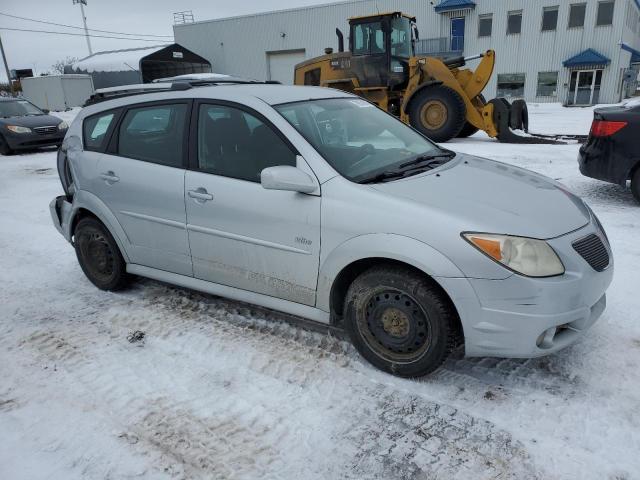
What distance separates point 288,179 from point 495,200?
3.95ft

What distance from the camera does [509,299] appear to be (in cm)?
246

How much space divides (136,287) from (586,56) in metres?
29.7

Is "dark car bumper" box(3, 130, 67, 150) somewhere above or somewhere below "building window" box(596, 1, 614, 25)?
below

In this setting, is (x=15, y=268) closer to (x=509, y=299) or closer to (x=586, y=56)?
(x=509, y=299)

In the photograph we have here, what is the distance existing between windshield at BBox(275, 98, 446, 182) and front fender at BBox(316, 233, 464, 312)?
0.43m

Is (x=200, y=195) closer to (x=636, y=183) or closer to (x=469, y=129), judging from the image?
(x=636, y=183)

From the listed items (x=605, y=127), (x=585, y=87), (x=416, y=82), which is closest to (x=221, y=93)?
(x=605, y=127)

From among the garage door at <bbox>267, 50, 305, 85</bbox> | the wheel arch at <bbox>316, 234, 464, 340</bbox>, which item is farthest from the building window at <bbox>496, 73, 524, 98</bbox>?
the wheel arch at <bbox>316, 234, 464, 340</bbox>

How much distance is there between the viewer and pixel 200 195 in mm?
3330

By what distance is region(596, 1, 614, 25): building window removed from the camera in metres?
26.4

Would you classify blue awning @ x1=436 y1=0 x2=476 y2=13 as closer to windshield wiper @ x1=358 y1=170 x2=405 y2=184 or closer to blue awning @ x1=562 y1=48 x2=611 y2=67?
blue awning @ x1=562 y1=48 x2=611 y2=67

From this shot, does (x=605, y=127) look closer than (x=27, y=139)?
Yes

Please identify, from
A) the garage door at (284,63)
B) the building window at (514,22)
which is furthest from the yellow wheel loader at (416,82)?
the garage door at (284,63)

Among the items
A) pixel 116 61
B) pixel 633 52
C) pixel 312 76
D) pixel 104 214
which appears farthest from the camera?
pixel 116 61
